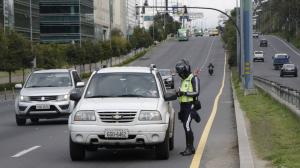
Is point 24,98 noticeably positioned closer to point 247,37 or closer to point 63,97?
point 63,97

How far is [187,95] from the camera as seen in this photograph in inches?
535

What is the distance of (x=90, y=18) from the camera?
13288cm

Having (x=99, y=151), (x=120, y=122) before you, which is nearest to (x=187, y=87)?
(x=120, y=122)

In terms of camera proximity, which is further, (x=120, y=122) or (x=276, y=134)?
(x=276, y=134)

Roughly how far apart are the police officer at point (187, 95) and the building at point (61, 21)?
10668 cm

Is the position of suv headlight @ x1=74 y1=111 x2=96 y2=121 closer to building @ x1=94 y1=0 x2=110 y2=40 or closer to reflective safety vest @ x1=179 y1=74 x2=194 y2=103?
reflective safety vest @ x1=179 y1=74 x2=194 y2=103

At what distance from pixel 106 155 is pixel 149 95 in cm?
144

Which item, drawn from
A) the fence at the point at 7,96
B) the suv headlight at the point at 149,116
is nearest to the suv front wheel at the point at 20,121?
the suv headlight at the point at 149,116

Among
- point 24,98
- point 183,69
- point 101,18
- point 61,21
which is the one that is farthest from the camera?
point 101,18

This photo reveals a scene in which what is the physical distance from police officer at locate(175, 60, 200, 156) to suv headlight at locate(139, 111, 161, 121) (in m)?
0.98

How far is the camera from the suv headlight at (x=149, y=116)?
1270 cm

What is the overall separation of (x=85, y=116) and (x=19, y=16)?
291ft

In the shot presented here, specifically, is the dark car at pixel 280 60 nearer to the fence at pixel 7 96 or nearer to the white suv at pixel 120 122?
the fence at pixel 7 96

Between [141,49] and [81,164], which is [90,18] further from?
[81,164]
